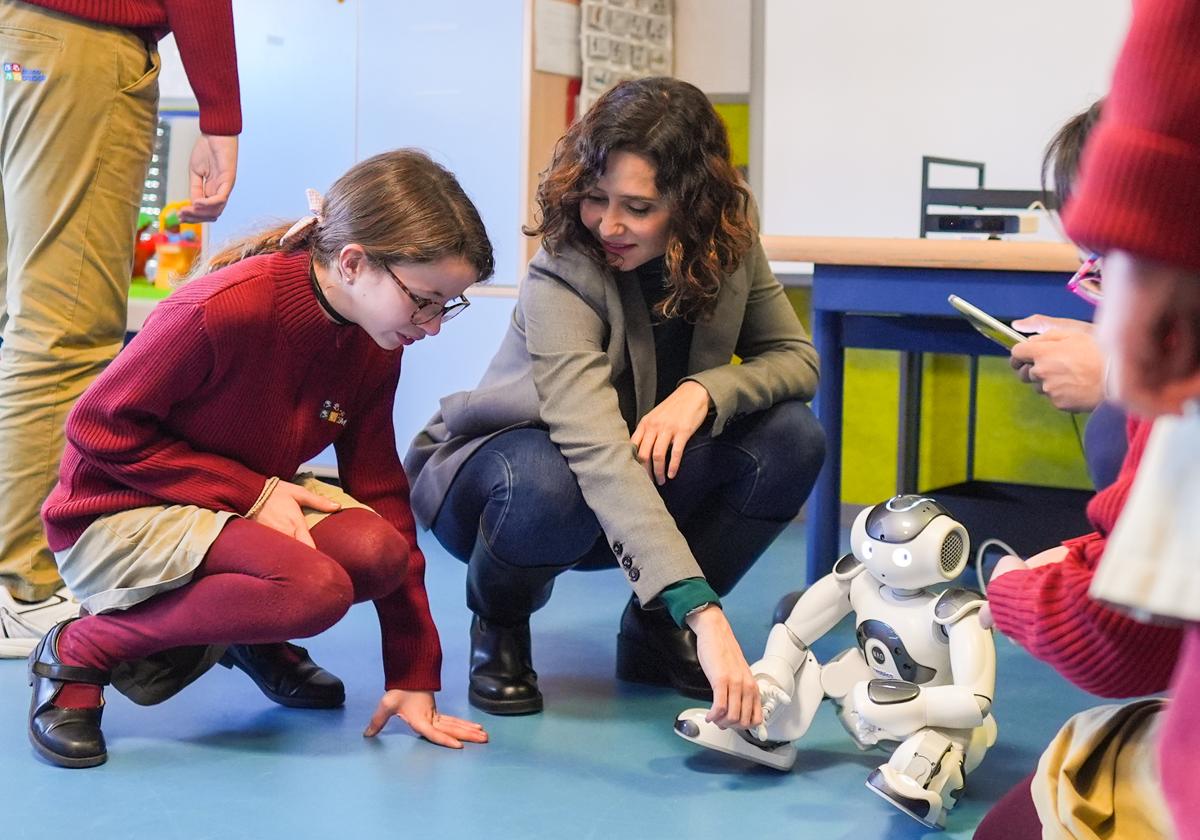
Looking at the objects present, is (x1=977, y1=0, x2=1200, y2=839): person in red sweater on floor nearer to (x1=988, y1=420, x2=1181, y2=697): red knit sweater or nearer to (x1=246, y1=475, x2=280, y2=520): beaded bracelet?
(x1=988, y1=420, x2=1181, y2=697): red knit sweater

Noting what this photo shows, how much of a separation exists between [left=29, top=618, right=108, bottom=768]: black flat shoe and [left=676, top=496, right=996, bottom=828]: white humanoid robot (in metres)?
0.65

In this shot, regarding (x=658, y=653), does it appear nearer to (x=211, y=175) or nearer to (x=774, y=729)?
(x=774, y=729)

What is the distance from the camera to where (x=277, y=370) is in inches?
63.4

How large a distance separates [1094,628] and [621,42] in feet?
8.62

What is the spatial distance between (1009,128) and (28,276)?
200 centimetres

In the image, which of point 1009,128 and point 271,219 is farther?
point 1009,128

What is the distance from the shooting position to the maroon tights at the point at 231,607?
1.54 meters

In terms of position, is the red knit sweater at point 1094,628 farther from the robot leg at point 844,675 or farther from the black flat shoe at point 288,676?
the black flat shoe at point 288,676

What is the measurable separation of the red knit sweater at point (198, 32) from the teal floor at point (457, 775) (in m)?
0.82

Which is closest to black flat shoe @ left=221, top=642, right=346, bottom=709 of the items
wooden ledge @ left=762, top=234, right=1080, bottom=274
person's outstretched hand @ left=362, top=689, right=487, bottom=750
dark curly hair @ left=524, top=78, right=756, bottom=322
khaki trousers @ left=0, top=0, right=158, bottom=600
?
person's outstretched hand @ left=362, top=689, right=487, bottom=750

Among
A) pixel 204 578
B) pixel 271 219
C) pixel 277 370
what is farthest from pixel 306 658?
pixel 271 219

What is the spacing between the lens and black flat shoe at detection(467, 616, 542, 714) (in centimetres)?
177

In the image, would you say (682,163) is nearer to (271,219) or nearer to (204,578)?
(271,219)

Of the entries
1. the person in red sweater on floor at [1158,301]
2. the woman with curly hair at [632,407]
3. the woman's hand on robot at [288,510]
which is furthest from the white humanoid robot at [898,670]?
the person in red sweater on floor at [1158,301]
